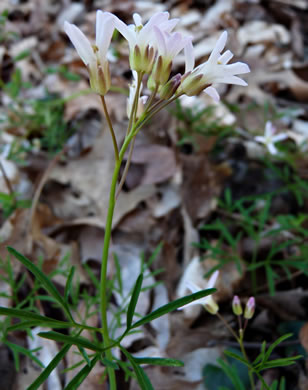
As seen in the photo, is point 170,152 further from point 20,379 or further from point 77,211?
point 20,379

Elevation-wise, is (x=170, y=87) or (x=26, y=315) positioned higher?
(x=170, y=87)

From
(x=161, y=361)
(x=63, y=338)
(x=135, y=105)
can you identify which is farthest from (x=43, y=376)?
(x=135, y=105)

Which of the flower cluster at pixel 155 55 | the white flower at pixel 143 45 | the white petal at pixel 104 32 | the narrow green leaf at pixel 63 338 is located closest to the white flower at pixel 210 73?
the flower cluster at pixel 155 55

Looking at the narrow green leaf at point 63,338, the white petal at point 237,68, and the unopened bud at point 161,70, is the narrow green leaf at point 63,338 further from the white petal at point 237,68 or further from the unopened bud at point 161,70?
the white petal at point 237,68

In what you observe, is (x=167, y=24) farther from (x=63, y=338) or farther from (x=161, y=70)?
(x=63, y=338)

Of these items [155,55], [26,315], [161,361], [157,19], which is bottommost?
[161,361]

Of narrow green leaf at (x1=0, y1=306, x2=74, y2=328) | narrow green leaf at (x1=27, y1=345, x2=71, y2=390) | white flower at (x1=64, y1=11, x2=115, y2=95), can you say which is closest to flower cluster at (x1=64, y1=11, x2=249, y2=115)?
white flower at (x1=64, y1=11, x2=115, y2=95)

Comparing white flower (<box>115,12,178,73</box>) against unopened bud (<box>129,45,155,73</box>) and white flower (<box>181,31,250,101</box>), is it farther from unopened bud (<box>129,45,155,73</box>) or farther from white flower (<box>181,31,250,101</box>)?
white flower (<box>181,31,250,101</box>)

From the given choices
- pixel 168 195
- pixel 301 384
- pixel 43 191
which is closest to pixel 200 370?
pixel 301 384
